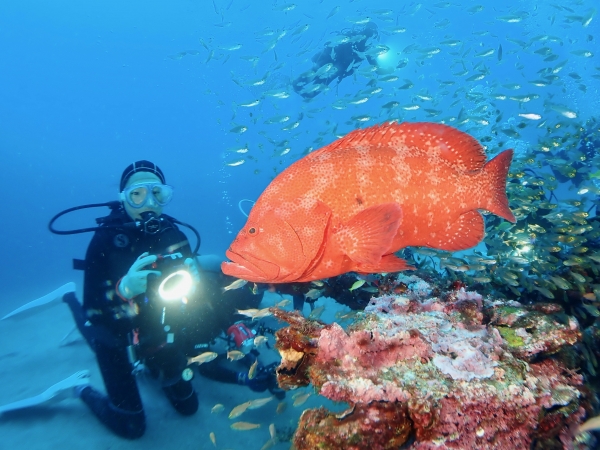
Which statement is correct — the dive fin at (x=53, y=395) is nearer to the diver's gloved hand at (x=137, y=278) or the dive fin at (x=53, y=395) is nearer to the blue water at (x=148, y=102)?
the diver's gloved hand at (x=137, y=278)

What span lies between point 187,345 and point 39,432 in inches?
108

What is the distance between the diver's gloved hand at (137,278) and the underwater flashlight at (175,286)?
0.70 feet

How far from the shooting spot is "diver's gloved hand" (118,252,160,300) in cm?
431

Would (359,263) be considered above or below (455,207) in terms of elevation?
below

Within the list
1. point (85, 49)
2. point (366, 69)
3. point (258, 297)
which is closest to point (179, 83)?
point (85, 49)

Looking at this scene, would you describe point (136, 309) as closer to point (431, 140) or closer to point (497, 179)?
point (431, 140)

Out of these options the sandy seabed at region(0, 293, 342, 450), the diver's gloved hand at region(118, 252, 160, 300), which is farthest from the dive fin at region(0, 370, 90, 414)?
the diver's gloved hand at region(118, 252, 160, 300)

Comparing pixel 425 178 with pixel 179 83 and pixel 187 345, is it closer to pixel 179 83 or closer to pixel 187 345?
pixel 187 345

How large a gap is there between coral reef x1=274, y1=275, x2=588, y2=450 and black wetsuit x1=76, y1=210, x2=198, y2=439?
12.9 feet

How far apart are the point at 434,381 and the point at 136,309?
4.45m

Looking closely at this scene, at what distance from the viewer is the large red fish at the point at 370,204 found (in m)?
2.02

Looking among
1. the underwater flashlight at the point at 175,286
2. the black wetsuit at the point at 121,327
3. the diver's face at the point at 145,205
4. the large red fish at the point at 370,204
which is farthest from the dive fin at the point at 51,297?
the large red fish at the point at 370,204

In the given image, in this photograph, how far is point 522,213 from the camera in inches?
192

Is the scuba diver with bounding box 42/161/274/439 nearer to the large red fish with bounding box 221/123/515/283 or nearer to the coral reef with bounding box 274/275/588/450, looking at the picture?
the large red fish with bounding box 221/123/515/283
